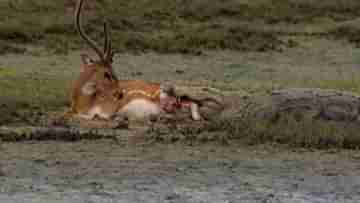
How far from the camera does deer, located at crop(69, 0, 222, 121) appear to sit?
36.7 ft

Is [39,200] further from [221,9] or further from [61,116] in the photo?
[221,9]

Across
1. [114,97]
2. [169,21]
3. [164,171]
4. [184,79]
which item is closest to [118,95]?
[114,97]

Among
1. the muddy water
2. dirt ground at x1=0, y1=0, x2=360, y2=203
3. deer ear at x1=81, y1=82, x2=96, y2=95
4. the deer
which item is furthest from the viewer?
deer ear at x1=81, y1=82, x2=96, y2=95

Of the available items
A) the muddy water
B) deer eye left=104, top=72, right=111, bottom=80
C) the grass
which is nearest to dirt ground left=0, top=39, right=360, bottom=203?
the muddy water

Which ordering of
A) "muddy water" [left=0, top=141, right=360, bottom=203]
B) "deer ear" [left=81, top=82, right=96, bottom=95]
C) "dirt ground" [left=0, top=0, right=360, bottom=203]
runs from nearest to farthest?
1. "muddy water" [left=0, top=141, right=360, bottom=203]
2. "dirt ground" [left=0, top=0, right=360, bottom=203]
3. "deer ear" [left=81, top=82, right=96, bottom=95]

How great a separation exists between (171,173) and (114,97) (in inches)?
87.9

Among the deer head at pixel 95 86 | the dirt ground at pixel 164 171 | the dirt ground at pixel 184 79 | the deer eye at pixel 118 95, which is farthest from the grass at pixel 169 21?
the deer eye at pixel 118 95

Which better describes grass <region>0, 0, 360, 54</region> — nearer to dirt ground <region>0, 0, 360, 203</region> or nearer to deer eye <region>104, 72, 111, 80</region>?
dirt ground <region>0, 0, 360, 203</region>

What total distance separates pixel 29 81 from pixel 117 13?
22.6 ft

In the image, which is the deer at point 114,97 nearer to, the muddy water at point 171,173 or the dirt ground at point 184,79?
the dirt ground at point 184,79

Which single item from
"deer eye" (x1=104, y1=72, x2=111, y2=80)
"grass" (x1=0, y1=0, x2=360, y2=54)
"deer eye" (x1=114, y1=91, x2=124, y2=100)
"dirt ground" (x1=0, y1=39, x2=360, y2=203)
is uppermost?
"deer eye" (x1=104, y1=72, x2=111, y2=80)

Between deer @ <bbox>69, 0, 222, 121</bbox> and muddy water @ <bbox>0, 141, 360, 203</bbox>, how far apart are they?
907 millimetres

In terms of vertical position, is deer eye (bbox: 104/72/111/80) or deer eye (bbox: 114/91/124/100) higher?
deer eye (bbox: 104/72/111/80)

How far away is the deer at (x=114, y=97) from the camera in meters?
11.2
